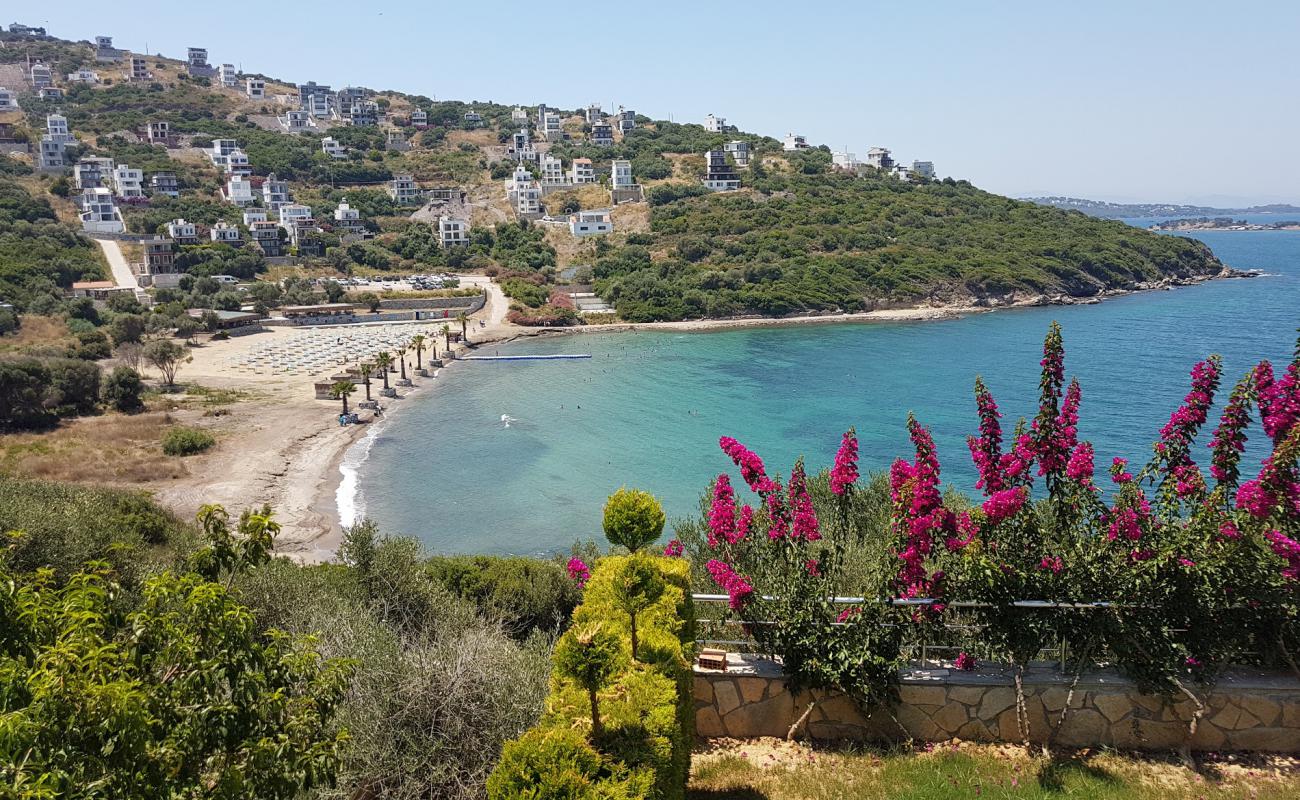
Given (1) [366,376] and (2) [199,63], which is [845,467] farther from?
(2) [199,63]

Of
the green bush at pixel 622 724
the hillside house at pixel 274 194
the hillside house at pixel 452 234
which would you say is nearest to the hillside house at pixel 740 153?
the hillside house at pixel 452 234

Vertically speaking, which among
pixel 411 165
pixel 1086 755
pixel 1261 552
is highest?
pixel 411 165

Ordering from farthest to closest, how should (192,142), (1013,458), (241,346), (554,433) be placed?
(192,142), (241,346), (554,433), (1013,458)

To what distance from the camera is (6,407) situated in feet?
Answer: 129

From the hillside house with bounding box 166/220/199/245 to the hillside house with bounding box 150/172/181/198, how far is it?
2223 cm

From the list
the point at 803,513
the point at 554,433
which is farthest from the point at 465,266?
the point at 803,513

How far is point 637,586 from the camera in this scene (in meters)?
7.35

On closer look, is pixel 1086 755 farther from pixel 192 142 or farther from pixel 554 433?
pixel 192 142

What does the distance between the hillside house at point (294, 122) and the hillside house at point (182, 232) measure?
241 feet

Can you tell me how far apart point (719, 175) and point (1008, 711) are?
123239mm

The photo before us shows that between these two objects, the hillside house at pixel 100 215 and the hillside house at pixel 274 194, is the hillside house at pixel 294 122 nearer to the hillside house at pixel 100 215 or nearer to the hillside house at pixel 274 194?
the hillside house at pixel 274 194

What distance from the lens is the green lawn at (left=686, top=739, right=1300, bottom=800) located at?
6.57 metres

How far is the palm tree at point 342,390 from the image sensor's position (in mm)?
46338

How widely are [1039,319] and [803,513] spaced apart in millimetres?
83338
